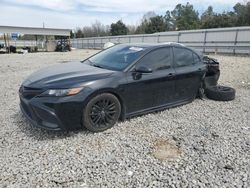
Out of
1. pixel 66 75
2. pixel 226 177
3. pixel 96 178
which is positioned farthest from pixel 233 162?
pixel 66 75

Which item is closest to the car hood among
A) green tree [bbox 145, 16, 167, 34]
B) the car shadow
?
the car shadow

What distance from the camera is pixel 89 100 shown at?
3645 mm

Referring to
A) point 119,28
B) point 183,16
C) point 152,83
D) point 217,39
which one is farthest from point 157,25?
point 152,83

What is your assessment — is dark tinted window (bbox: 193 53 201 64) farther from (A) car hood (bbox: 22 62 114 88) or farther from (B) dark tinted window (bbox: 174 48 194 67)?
(A) car hood (bbox: 22 62 114 88)

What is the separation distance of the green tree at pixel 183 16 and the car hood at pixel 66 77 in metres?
51.9

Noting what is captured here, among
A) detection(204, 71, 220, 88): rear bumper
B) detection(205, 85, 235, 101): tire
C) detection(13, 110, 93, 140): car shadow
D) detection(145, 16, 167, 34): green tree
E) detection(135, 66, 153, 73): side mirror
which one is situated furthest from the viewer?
detection(145, 16, 167, 34): green tree

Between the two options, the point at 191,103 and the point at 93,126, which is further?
the point at 191,103

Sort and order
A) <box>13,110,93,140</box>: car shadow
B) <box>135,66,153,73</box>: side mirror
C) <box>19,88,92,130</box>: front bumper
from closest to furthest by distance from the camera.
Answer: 1. <box>19,88,92,130</box>: front bumper
2. <box>13,110,93,140</box>: car shadow
3. <box>135,66,153,73</box>: side mirror

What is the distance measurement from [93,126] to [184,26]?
5313cm

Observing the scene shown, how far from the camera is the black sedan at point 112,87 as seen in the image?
348 centimetres

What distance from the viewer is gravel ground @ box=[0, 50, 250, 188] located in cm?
271

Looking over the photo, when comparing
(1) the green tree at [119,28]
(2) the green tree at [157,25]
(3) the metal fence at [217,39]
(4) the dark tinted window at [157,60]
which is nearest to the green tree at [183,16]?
(2) the green tree at [157,25]

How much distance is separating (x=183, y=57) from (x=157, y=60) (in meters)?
0.83

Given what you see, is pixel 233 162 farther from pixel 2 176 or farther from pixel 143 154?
pixel 2 176
